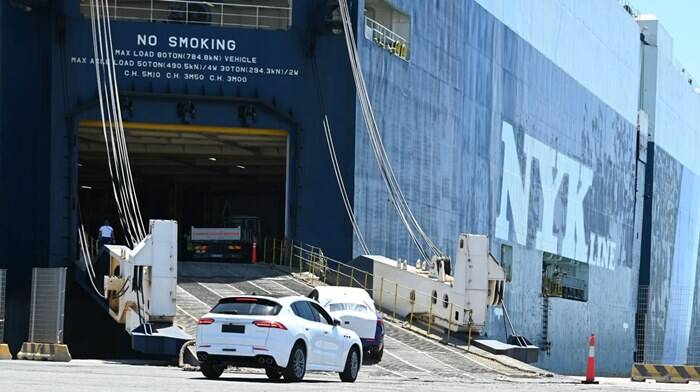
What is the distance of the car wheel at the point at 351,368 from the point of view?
79.9 feet

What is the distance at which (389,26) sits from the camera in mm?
51031

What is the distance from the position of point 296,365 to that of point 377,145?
2412 centimetres

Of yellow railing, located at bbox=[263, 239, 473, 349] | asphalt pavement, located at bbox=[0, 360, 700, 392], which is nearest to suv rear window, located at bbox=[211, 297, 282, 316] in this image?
asphalt pavement, located at bbox=[0, 360, 700, 392]

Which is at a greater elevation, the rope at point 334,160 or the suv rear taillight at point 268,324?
the rope at point 334,160

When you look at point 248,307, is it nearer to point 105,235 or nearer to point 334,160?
point 105,235

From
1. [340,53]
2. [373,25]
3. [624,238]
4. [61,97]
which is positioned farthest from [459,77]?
[624,238]

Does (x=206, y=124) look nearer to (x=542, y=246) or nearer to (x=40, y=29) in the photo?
(x=40, y=29)

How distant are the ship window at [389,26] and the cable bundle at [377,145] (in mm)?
2904

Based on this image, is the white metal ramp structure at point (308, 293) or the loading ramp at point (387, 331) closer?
the loading ramp at point (387, 331)

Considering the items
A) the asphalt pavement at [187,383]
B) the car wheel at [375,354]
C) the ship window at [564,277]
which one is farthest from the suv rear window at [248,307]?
the ship window at [564,277]

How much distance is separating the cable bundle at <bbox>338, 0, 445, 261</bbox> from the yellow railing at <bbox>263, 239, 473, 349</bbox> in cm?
286

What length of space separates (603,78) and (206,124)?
144 feet

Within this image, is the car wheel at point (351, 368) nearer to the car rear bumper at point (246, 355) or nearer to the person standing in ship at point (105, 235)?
the car rear bumper at point (246, 355)

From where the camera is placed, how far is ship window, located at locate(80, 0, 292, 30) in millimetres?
45312
